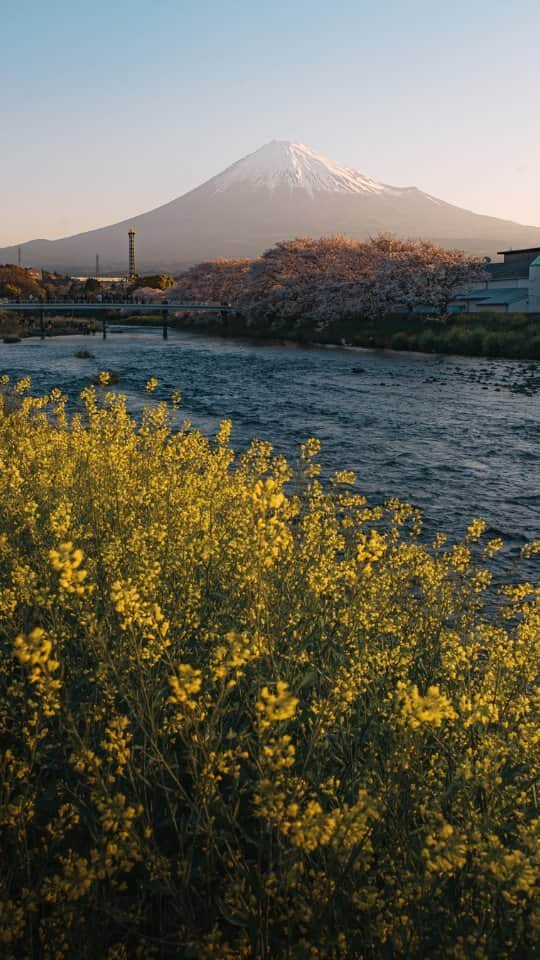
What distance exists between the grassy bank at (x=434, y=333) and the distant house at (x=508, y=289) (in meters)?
7.57

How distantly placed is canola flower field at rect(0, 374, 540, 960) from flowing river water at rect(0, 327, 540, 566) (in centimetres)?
836

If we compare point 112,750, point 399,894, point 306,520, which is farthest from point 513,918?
point 306,520

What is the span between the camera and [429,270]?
60.8 meters

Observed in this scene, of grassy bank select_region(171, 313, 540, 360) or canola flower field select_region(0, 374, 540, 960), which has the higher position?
grassy bank select_region(171, 313, 540, 360)

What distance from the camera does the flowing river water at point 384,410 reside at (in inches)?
657

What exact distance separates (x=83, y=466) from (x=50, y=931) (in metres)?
6.93

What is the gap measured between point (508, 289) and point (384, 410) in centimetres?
5254

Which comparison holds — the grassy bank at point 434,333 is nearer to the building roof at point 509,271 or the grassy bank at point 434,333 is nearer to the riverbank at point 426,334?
the riverbank at point 426,334

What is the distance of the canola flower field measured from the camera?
3025mm

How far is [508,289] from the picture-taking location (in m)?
72.4

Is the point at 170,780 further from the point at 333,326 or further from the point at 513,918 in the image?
the point at 333,326

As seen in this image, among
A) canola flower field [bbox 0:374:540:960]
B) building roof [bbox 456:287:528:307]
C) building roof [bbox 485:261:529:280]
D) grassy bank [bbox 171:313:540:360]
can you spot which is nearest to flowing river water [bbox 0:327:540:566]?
grassy bank [bbox 171:313:540:360]

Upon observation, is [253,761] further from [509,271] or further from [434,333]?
[509,271]

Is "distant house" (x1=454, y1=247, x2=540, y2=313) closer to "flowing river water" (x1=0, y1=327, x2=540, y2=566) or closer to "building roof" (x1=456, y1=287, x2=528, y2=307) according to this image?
"building roof" (x1=456, y1=287, x2=528, y2=307)
